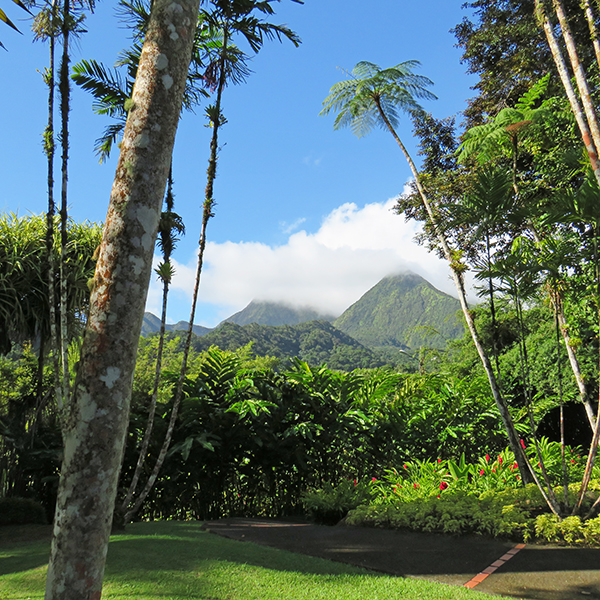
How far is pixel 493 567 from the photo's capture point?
128 inches

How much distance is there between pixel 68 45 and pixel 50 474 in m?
5.15

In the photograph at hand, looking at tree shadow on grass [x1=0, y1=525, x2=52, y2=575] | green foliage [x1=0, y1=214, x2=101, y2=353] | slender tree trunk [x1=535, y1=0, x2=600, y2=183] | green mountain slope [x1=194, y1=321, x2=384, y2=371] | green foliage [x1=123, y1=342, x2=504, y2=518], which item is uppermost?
green mountain slope [x1=194, y1=321, x2=384, y2=371]

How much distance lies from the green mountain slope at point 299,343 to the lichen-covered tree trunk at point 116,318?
4391 centimetres

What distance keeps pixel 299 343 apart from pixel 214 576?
93.9m

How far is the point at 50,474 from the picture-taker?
17.9 feet

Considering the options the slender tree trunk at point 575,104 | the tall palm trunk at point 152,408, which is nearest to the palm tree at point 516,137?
the slender tree trunk at point 575,104

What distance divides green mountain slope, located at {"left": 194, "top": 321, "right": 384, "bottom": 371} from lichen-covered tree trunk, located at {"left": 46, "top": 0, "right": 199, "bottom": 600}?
1729 inches

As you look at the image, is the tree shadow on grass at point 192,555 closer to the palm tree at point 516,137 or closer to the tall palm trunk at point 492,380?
the tall palm trunk at point 492,380

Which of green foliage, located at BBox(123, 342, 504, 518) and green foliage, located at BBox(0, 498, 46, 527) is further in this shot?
green foliage, located at BBox(123, 342, 504, 518)

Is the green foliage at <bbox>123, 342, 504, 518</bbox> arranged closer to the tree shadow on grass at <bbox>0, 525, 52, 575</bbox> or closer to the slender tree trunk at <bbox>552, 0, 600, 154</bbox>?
the tree shadow on grass at <bbox>0, 525, 52, 575</bbox>

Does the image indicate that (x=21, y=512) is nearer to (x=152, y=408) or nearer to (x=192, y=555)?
(x=152, y=408)

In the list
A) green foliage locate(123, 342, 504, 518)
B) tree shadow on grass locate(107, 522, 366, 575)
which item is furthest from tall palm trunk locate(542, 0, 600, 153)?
tree shadow on grass locate(107, 522, 366, 575)

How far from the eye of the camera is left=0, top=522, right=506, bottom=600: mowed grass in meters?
2.65

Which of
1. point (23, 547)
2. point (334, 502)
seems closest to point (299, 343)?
point (334, 502)
